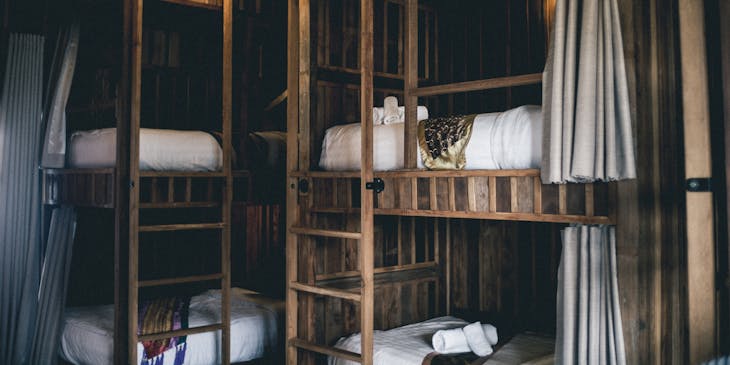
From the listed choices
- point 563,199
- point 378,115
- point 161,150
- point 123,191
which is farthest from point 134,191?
point 563,199

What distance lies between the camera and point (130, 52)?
158 inches

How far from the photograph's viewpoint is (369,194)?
3.51m


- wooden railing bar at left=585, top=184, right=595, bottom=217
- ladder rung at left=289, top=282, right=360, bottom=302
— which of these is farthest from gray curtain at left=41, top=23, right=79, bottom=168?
wooden railing bar at left=585, top=184, right=595, bottom=217

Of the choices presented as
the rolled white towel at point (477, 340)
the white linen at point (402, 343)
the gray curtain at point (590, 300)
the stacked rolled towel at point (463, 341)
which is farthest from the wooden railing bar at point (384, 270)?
the gray curtain at point (590, 300)

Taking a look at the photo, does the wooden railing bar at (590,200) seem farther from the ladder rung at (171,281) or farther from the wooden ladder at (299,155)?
the ladder rung at (171,281)

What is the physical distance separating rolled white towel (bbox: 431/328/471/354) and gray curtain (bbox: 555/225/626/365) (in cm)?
125

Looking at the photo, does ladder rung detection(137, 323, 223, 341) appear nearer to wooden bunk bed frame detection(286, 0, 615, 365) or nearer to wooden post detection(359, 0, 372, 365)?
wooden bunk bed frame detection(286, 0, 615, 365)

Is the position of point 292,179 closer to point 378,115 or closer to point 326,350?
point 378,115

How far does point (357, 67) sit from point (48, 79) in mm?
2421

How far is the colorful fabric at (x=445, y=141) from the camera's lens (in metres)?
3.42

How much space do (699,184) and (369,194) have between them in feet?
5.80

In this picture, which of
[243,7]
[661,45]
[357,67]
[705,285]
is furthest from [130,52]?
[705,285]

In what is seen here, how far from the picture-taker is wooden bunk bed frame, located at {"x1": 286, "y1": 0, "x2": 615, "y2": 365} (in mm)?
3031

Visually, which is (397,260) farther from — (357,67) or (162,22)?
(162,22)
